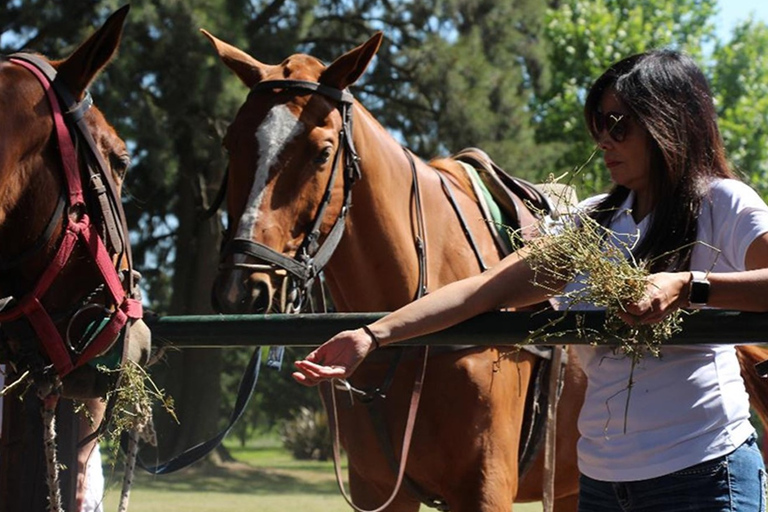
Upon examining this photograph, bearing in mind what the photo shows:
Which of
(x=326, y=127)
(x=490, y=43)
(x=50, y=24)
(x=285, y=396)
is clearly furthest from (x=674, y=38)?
(x=326, y=127)

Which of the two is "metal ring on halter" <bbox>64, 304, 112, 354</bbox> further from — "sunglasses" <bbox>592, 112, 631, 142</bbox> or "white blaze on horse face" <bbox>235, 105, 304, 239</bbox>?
"sunglasses" <bbox>592, 112, 631, 142</bbox>

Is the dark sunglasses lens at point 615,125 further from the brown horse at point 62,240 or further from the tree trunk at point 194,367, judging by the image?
the tree trunk at point 194,367

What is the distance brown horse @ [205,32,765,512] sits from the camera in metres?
3.81

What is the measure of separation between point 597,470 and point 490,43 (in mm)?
17992

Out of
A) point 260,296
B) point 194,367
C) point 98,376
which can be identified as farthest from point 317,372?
point 194,367

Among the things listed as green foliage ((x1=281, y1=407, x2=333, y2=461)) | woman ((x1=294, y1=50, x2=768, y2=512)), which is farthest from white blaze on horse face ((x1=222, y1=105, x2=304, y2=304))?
green foliage ((x1=281, y1=407, x2=333, y2=461))

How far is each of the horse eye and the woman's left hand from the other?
1.72 meters

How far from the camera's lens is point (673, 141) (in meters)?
2.68

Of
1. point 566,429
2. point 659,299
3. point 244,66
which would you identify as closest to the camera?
point 659,299

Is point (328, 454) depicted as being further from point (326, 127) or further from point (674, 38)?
point (326, 127)

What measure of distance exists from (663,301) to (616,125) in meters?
0.53

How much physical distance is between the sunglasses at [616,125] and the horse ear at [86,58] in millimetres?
1248

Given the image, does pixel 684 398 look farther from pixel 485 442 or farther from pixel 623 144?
pixel 485 442

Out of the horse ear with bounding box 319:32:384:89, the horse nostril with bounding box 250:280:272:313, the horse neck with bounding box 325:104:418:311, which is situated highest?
the horse ear with bounding box 319:32:384:89
